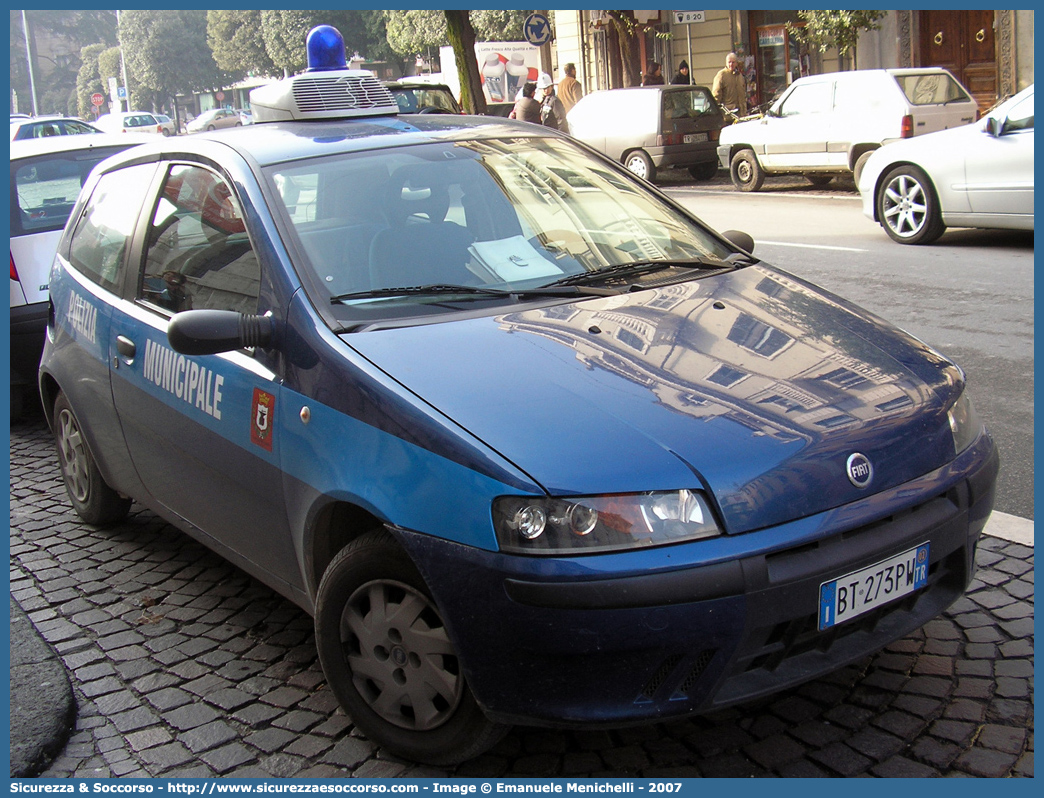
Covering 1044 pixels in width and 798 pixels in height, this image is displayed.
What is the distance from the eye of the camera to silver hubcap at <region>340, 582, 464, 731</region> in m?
2.77

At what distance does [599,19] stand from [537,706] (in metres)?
32.5

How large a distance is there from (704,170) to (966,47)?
26.0 feet

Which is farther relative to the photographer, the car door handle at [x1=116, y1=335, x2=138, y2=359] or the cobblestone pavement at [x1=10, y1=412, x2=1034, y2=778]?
the car door handle at [x1=116, y1=335, x2=138, y2=359]

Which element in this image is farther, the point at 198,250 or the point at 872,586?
the point at 198,250

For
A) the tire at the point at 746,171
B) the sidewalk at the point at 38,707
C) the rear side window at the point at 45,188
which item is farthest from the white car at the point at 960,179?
the rear side window at the point at 45,188


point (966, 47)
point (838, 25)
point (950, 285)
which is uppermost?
point (838, 25)

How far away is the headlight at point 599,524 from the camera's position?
251cm

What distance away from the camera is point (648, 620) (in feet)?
8.13

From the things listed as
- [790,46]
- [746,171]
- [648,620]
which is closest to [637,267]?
[648,620]

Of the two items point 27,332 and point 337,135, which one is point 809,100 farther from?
point 337,135

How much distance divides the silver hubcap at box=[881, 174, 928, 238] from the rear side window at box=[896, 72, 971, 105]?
497cm

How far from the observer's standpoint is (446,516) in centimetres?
261

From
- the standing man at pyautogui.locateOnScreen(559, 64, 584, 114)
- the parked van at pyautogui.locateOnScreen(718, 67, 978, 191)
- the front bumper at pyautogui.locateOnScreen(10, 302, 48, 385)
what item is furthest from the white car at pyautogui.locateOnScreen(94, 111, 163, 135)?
the front bumper at pyautogui.locateOnScreen(10, 302, 48, 385)

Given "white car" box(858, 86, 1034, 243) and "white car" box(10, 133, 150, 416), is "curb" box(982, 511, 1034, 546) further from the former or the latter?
"white car" box(858, 86, 1034, 243)
